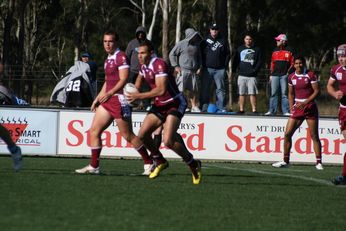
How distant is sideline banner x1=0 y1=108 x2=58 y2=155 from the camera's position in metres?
21.1

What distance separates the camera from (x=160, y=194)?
38.0 feet

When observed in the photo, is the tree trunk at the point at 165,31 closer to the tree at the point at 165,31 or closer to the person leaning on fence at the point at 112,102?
the tree at the point at 165,31

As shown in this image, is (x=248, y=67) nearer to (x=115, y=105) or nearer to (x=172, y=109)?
(x=115, y=105)

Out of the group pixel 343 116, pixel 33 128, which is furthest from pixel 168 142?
pixel 33 128

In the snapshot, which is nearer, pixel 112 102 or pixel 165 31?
pixel 112 102

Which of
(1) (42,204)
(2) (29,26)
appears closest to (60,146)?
(1) (42,204)

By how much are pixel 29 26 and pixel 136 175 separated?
167 feet

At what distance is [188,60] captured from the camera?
22.2m

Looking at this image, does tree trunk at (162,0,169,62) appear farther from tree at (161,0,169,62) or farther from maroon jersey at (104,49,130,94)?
maroon jersey at (104,49,130,94)

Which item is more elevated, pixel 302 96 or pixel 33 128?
pixel 302 96

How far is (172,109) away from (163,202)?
298cm

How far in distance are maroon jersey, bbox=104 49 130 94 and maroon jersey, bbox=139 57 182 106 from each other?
0.62 m

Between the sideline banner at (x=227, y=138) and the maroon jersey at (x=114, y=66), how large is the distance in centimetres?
712

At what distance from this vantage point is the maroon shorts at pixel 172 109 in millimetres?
13453
